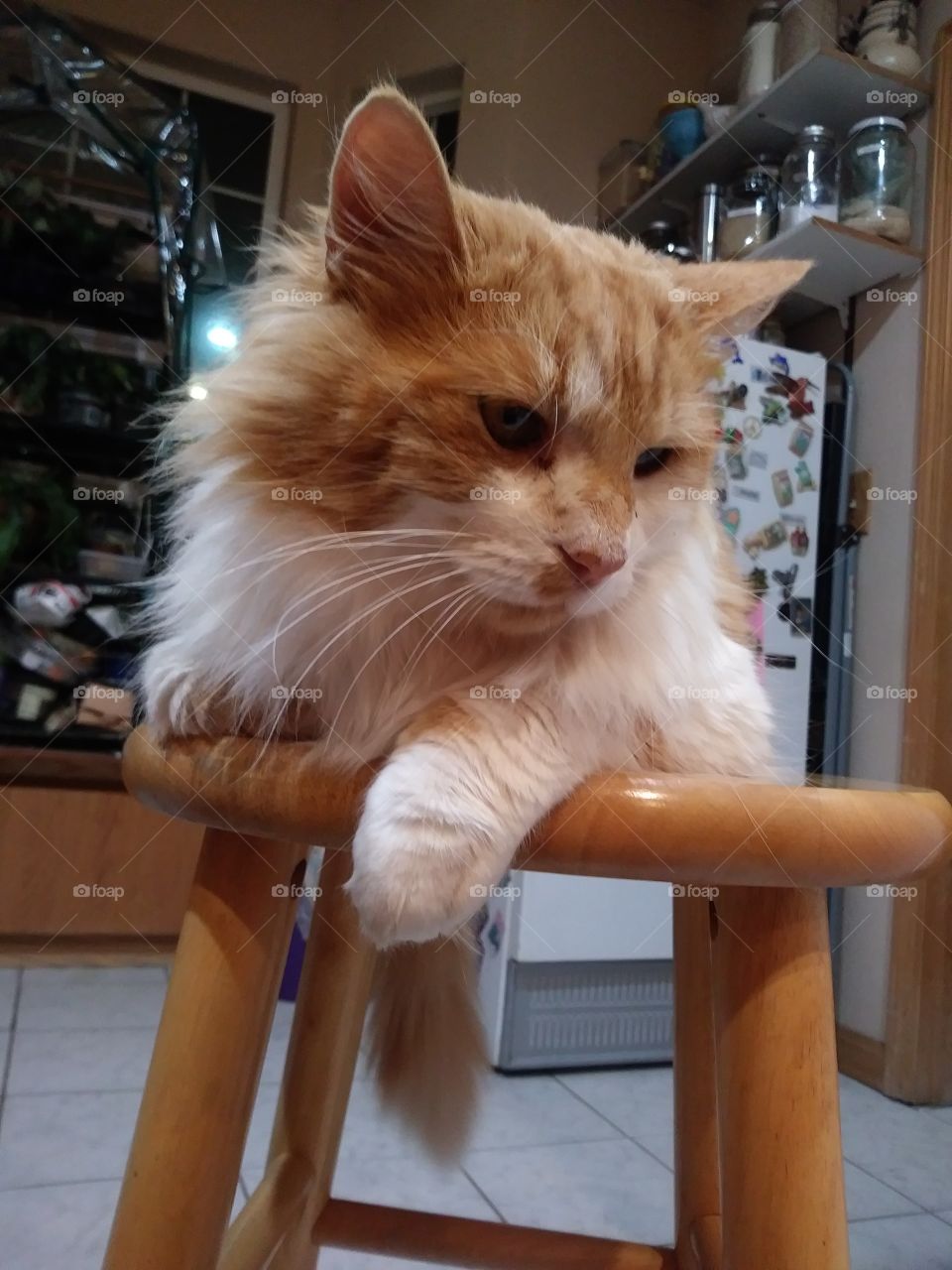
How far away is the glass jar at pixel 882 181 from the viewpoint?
A: 1.59m

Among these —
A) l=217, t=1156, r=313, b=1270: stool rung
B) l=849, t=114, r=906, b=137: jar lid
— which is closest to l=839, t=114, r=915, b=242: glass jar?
l=849, t=114, r=906, b=137: jar lid

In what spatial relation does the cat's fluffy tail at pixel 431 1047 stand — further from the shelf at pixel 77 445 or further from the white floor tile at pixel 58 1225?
the shelf at pixel 77 445

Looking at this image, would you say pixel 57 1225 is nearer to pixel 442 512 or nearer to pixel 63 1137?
pixel 63 1137

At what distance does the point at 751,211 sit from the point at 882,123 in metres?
0.26

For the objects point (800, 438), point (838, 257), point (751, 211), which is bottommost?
point (800, 438)

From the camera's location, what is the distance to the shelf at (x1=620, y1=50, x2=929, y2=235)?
1.58 meters

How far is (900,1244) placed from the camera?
115cm

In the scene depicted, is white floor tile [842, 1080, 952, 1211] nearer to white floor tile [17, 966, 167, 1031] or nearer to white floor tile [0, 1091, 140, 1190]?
white floor tile [0, 1091, 140, 1190]

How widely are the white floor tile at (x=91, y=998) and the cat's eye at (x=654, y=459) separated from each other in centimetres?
151

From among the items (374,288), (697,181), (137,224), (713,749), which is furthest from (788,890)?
(137,224)

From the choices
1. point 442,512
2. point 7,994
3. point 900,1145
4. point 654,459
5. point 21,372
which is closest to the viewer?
point 442,512

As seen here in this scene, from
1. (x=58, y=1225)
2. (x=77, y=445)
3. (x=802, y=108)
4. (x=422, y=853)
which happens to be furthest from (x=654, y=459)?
(x=77, y=445)

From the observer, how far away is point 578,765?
0.50 m

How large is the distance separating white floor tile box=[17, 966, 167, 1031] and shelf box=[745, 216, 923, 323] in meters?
1.90
